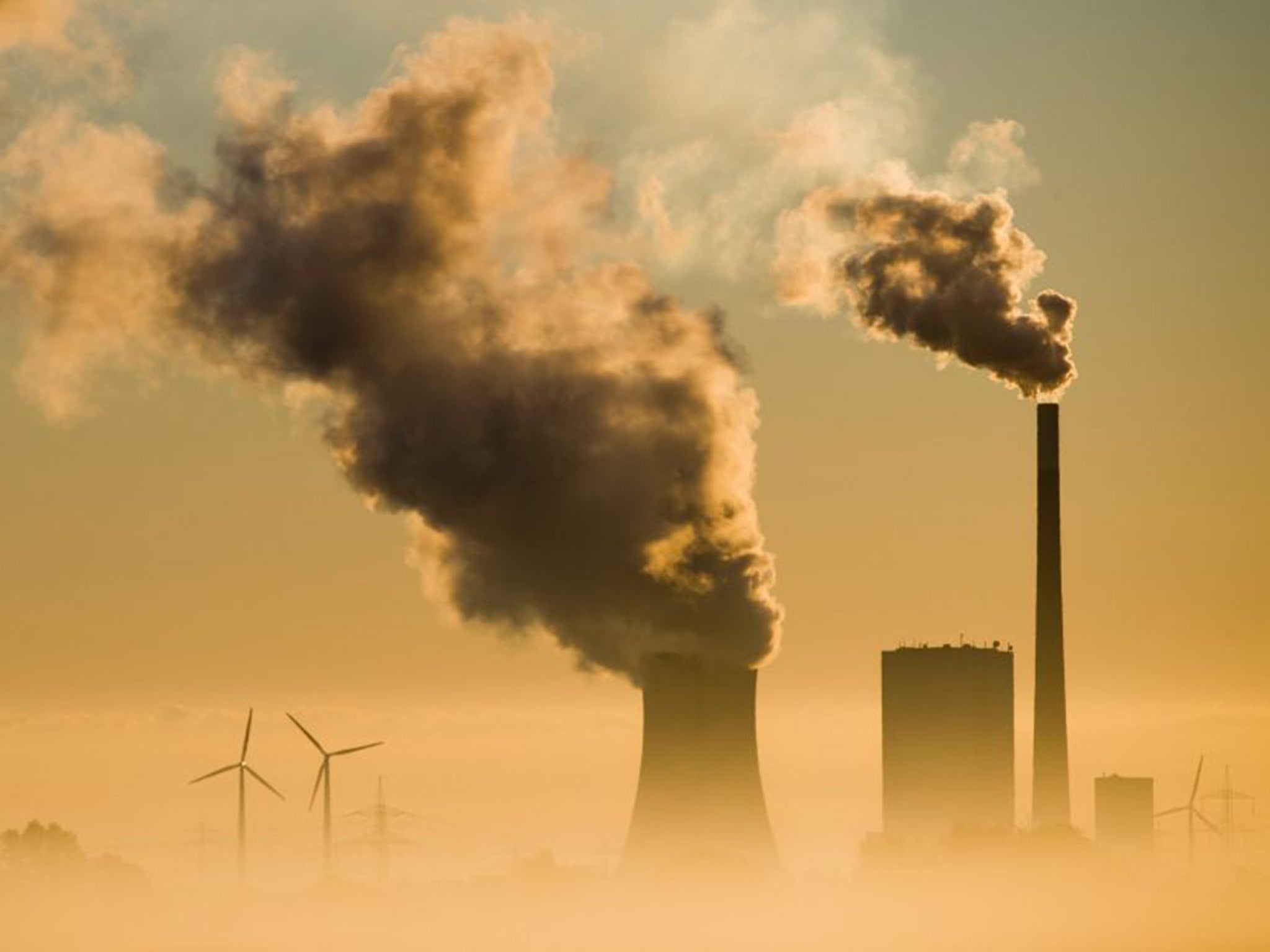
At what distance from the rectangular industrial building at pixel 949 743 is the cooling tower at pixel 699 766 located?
4527 centimetres

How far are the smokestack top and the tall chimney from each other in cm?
3

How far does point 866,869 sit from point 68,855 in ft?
163

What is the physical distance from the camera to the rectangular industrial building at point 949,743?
192625mm

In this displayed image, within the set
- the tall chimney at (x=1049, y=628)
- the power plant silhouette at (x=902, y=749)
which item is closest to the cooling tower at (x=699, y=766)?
the power plant silhouette at (x=902, y=749)

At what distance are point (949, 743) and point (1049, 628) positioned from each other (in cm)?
2507

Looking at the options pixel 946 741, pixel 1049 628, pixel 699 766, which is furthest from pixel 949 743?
pixel 699 766

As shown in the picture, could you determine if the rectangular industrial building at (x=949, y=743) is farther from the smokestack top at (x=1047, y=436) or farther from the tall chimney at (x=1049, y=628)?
the smokestack top at (x=1047, y=436)

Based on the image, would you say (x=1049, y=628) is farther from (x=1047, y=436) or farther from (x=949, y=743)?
(x=949, y=743)

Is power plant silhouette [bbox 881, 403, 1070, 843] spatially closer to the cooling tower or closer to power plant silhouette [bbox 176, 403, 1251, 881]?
power plant silhouette [bbox 176, 403, 1251, 881]

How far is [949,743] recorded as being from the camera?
19288 cm

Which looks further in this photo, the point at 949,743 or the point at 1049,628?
the point at 949,743

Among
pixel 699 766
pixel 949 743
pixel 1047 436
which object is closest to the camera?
pixel 699 766

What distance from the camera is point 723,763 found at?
14438 cm

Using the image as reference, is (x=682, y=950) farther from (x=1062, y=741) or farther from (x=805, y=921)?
(x=1062, y=741)
